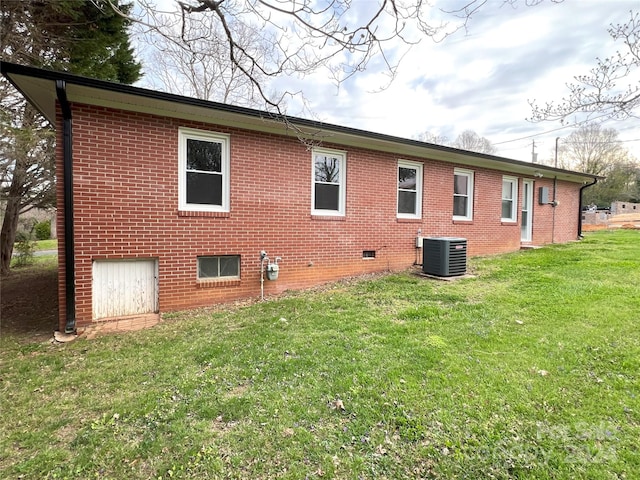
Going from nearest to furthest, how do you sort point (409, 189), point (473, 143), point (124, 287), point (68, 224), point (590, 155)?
point (68, 224)
point (124, 287)
point (409, 189)
point (590, 155)
point (473, 143)

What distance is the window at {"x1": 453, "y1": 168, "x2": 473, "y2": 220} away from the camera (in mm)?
9298

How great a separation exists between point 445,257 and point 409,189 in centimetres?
213

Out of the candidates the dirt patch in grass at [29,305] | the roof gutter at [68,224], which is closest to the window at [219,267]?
the roof gutter at [68,224]

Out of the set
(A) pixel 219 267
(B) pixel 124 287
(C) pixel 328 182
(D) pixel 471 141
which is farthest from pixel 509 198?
(D) pixel 471 141

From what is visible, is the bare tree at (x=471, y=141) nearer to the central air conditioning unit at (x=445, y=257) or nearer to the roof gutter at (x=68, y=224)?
the central air conditioning unit at (x=445, y=257)

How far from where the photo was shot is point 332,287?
668 centimetres

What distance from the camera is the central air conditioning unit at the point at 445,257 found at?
7.12 metres

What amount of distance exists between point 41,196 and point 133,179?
6872 mm

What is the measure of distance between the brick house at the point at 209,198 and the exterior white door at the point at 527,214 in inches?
159

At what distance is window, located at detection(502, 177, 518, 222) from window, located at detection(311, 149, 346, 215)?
21.2 feet

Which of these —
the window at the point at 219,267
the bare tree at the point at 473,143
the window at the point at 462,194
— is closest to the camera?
the window at the point at 219,267

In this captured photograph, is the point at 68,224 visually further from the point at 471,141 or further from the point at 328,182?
the point at 471,141

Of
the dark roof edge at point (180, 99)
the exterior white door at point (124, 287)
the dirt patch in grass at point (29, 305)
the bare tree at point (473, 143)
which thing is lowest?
the dirt patch in grass at point (29, 305)

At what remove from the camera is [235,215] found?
5.90 meters
